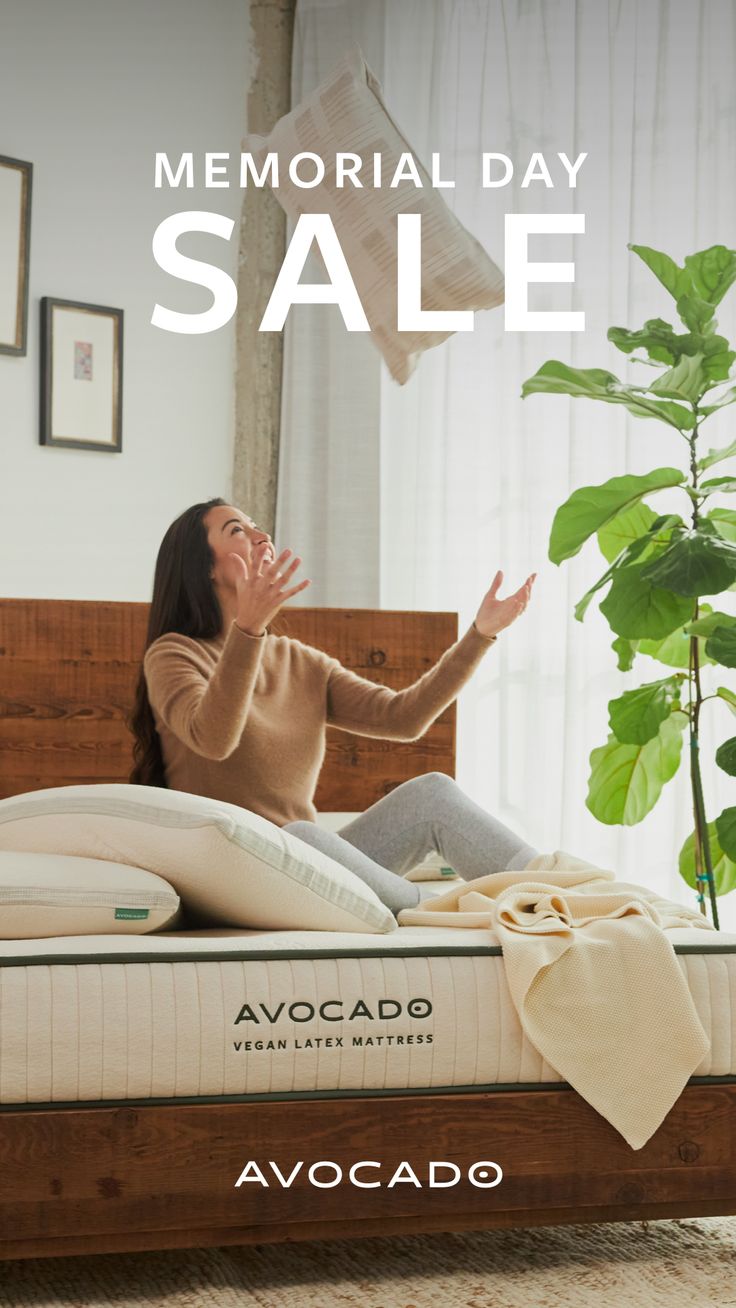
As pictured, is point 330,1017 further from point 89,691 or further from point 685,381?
point 89,691

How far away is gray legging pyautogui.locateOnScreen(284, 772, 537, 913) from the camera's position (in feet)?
6.09

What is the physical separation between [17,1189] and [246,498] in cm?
249

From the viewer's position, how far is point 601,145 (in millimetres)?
3289

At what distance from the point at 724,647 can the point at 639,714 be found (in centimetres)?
27

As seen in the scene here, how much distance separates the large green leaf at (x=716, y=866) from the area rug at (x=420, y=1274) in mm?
1019

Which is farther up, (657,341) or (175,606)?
(657,341)

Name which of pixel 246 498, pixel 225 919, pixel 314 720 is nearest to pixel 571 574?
pixel 246 498

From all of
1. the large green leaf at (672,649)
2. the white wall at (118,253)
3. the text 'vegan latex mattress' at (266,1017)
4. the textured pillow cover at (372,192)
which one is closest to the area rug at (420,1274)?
the text 'vegan latex mattress' at (266,1017)

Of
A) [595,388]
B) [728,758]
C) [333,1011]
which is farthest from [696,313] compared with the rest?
[333,1011]

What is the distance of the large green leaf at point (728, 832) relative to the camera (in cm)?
213

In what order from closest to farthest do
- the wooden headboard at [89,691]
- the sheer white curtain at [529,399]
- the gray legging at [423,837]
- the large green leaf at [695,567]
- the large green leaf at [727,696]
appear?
the gray legging at [423,837]
the large green leaf at [695,567]
the large green leaf at [727,696]
the wooden headboard at [89,691]
the sheer white curtain at [529,399]

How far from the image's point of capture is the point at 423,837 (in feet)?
6.97

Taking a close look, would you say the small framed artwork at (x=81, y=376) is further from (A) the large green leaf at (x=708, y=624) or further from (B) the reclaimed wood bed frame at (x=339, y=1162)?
(B) the reclaimed wood bed frame at (x=339, y=1162)

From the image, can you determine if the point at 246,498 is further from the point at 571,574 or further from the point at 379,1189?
the point at 379,1189
